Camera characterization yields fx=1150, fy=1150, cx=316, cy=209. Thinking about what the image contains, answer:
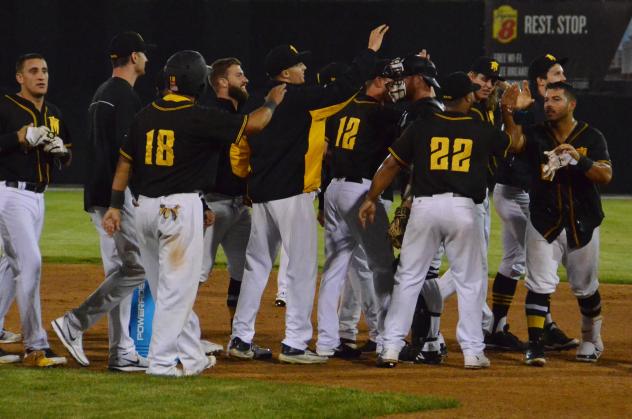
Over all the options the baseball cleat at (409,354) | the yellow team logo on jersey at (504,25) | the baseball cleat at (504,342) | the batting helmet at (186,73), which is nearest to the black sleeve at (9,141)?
the batting helmet at (186,73)

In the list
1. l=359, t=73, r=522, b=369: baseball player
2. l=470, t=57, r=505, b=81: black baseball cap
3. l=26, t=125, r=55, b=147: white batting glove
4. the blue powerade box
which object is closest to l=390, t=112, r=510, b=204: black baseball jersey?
l=359, t=73, r=522, b=369: baseball player

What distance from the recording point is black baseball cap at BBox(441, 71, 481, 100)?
7059mm

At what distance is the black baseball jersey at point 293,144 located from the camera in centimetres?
727

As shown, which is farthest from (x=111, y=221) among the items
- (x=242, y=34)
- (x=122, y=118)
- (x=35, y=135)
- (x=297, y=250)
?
(x=242, y=34)

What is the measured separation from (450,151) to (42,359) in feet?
9.13

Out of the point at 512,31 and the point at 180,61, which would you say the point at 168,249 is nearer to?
the point at 180,61

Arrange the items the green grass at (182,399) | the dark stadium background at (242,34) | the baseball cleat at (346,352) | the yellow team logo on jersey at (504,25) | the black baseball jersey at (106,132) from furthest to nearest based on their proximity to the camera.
→ the dark stadium background at (242,34), the yellow team logo on jersey at (504,25), the baseball cleat at (346,352), the black baseball jersey at (106,132), the green grass at (182,399)

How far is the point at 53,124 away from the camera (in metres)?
7.32

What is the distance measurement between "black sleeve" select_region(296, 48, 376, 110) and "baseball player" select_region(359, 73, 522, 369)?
44 centimetres

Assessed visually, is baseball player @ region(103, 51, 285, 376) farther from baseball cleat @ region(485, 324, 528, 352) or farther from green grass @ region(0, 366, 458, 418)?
baseball cleat @ region(485, 324, 528, 352)

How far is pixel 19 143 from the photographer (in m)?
6.95

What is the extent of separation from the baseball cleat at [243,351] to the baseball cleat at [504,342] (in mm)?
1631

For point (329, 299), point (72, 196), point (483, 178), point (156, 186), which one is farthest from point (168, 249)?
point (72, 196)

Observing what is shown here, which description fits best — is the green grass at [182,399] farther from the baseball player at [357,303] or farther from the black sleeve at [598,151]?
the black sleeve at [598,151]
